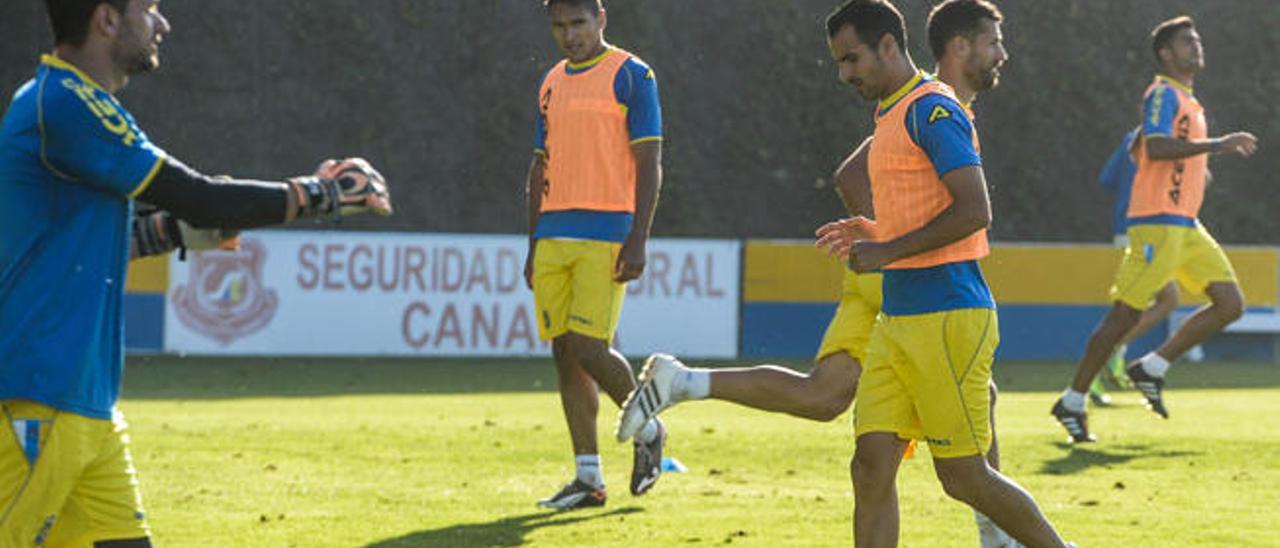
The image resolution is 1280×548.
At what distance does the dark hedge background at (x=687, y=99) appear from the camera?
32562 mm

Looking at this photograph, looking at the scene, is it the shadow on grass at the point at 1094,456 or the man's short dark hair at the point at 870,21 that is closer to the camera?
the man's short dark hair at the point at 870,21

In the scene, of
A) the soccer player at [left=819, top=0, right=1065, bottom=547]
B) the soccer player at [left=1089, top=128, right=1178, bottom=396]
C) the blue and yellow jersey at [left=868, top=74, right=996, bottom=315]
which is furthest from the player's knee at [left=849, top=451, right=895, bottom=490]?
the soccer player at [left=1089, top=128, right=1178, bottom=396]

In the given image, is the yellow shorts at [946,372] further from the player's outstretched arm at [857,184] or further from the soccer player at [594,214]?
the soccer player at [594,214]

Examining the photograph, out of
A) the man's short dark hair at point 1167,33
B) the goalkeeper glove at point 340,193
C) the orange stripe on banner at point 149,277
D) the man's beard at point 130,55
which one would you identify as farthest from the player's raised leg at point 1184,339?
the orange stripe on banner at point 149,277

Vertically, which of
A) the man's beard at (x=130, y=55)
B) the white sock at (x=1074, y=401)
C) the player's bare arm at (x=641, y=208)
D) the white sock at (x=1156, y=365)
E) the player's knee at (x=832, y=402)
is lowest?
the white sock at (x=1074, y=401)

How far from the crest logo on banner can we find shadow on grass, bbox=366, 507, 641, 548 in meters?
12.1

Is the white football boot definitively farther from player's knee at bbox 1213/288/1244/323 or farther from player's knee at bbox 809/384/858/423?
player's knee at bbox 1213/288/1244/323

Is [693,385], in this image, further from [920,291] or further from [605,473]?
[605,473]

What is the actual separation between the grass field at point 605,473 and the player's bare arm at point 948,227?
87.2 inches

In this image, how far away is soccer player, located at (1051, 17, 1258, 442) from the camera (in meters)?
12.2

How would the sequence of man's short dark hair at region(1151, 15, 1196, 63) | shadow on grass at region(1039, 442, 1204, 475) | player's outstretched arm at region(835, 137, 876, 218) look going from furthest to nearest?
1. man's short dark hair at region(1151, 15, 1196, 63)
2. shadow on grass at region(1039, 442, 1204, 475)
3. player's outstretched arm at region(835, 137, 876, 218)

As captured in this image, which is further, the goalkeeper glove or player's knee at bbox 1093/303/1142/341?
player's knee at bbox 1093/303/1142/341

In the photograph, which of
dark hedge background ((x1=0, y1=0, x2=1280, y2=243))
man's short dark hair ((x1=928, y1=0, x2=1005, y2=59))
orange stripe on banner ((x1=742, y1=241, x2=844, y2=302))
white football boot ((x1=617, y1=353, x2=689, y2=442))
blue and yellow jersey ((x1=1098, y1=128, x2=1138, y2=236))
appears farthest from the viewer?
dark hedge background ((x1=0, y1=0, x2=1280, y2=243))

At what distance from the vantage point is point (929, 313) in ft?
20.2
